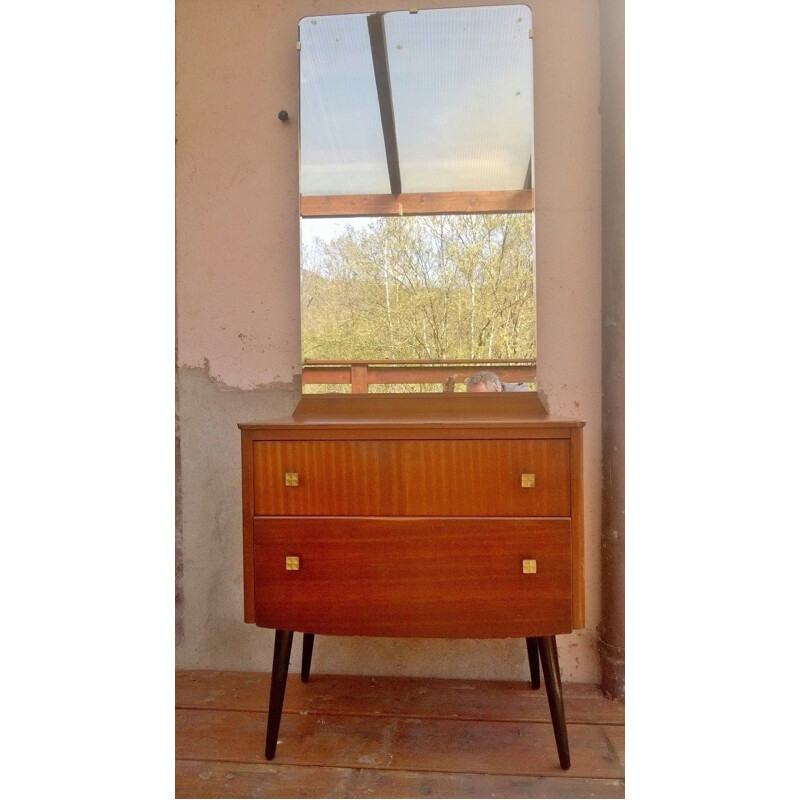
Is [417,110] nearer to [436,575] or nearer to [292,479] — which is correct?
[292,479]

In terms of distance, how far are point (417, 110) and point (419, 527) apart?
1361 millimetres

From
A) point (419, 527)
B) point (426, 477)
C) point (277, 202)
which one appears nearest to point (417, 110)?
point (277, 202)

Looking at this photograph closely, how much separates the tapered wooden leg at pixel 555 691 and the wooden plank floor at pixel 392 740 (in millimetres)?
64

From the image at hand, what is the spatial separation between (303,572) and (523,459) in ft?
2.01

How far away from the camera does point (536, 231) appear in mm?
1836

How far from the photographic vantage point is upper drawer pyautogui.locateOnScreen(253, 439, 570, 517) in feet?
4.35

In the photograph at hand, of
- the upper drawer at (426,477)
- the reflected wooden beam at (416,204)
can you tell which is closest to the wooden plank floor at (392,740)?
the upper drawer at (426,477)

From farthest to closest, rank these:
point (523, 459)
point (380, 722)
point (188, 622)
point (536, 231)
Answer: point (188, 622) < point (536, 231) < point (380, 722) < point (523, 459)

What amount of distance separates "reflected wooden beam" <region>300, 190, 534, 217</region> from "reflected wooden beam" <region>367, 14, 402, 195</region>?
57 millimetres

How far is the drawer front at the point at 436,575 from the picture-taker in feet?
4.34

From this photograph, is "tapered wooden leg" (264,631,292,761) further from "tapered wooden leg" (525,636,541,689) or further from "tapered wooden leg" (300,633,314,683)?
"tapered wooden leg" (525,636,541,689)
